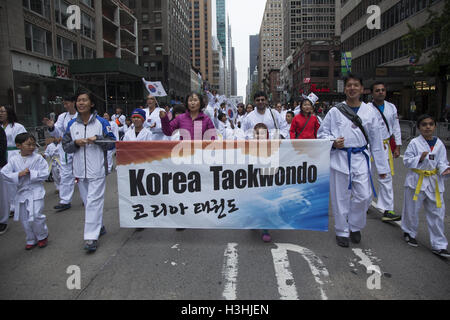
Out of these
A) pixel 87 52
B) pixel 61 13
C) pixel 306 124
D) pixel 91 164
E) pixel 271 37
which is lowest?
pixel 91 164

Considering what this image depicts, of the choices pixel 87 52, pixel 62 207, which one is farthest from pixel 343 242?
pixel 87 52

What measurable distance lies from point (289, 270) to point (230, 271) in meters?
0.65

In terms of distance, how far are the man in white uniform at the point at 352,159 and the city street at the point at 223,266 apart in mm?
343

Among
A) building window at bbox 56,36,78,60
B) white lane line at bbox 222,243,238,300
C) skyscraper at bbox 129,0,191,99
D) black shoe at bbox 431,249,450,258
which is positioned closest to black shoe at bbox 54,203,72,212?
white lane line at bbox 222,243,238,300

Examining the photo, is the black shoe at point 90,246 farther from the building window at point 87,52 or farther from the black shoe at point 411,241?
the building window at point 87,52

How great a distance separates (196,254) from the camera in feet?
14.0

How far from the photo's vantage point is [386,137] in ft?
19.0

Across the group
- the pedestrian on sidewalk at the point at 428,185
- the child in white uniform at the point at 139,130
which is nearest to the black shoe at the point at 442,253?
the pedestrian on sidewalk at the point at 428,185

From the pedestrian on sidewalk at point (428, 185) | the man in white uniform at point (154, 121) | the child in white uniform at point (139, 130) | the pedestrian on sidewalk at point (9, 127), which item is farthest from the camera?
the man in white uniform at point (154, 121)

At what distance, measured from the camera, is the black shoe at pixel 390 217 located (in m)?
5.49

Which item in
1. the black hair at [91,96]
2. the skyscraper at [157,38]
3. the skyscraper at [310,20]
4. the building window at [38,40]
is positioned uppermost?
the skyscraper at [310,20]

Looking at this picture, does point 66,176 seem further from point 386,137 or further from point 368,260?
point 386,137
